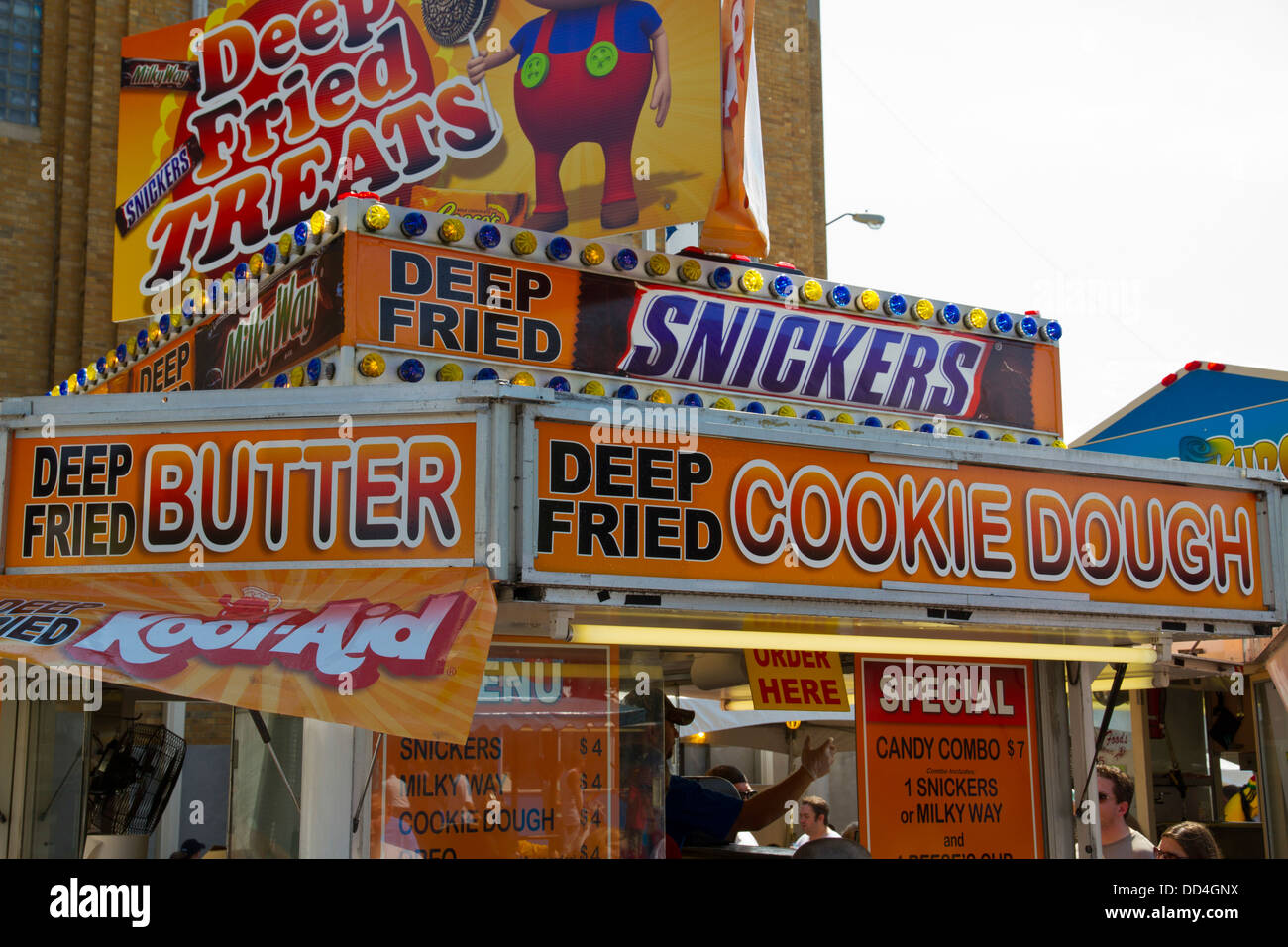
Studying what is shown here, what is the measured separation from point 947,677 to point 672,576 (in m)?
2.64

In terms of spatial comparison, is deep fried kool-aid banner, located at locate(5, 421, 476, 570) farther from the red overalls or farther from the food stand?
the red overalls

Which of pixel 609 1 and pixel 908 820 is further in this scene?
pixel 609 1

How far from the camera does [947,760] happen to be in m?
7.42

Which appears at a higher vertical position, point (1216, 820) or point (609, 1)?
point (609, 1)

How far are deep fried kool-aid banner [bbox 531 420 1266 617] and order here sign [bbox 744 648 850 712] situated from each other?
45.8 inches

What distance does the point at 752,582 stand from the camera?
577 cm

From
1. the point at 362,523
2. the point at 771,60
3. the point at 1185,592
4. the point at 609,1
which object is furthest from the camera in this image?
the point at 771,60

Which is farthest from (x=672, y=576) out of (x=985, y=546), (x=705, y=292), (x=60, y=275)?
(x=60, y=275)

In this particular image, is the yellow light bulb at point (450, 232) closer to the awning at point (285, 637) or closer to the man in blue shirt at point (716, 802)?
the awning at point (285, 637)

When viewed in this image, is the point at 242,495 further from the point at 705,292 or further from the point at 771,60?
the point at 771,60

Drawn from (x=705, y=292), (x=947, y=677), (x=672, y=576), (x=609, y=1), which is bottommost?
(x=947, y=677)
